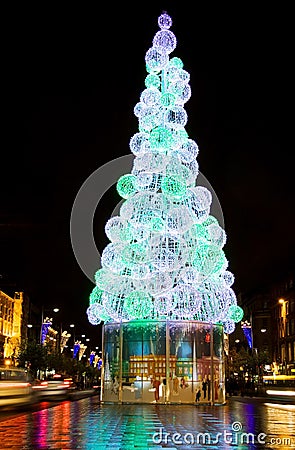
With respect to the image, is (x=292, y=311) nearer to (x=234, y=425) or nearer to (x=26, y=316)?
(x=26, y=316)

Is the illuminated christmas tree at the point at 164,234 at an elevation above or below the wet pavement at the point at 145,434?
above

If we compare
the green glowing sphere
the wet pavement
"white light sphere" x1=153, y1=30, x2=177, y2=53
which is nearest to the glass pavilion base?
the green glowing sphere

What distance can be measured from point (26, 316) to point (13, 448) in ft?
376

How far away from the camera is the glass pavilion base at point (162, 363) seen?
3578cm

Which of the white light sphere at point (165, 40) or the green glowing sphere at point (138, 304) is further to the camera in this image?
the white light sphere at point (165, 40)

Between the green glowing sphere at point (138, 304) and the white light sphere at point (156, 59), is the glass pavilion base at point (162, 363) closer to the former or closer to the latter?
the green glowing sphere at point (138, 304)

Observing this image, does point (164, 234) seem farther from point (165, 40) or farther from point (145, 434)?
point (145, 434)

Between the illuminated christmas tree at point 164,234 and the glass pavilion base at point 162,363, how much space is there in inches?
31.4

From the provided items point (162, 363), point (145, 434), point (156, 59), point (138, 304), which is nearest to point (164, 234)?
point (138, 304)

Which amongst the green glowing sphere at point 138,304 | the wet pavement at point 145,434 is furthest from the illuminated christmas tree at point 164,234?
the wet pavement at point 145,434

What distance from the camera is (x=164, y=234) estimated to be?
33.3 m

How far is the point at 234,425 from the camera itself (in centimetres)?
2102

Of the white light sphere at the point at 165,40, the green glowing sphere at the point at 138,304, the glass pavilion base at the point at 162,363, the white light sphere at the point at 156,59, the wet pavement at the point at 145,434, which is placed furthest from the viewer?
the white light sphere at the point at 156,59

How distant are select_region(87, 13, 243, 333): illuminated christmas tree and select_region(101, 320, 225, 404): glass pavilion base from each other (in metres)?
0.80
